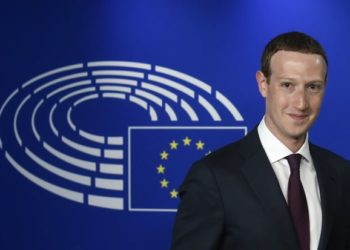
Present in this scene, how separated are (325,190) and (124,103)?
169 cm

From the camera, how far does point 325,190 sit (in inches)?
A: 64.3

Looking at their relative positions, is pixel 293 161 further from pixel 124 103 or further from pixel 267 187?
pixel 124 103

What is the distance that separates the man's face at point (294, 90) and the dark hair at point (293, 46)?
0.01 metres

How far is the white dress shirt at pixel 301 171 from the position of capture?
159 centimetres

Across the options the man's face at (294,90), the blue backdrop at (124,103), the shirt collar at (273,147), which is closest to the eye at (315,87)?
the man's face at (294,90)

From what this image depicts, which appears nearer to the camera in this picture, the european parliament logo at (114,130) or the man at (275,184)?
the man at (275,184)

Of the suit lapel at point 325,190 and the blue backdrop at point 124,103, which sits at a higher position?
the blue backdrop at point 124,103

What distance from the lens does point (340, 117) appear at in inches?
119

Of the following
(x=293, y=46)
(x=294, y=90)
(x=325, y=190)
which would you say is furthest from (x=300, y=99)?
(x=325, y=190)

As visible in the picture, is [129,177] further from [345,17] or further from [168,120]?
[345,17]

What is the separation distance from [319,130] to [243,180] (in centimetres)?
157

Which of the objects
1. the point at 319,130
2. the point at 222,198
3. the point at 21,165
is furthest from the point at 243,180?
the point at 21,165

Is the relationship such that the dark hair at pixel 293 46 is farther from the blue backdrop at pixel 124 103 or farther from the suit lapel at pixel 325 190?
the blue backdrop at pixel 124 103

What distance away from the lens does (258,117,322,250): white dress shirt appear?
1592 millimetres
